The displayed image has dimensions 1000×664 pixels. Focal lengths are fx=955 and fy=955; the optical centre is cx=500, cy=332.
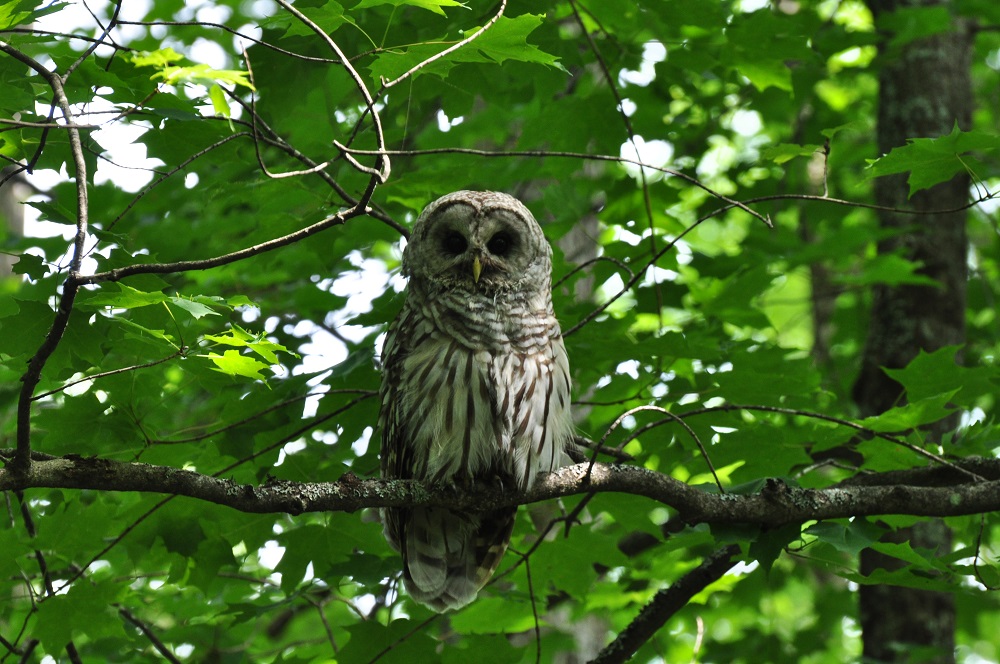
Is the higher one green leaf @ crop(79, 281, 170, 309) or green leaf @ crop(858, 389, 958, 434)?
green leaf @ crop(79, 281, 170, 309)

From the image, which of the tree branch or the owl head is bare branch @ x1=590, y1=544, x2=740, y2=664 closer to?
the tree branch

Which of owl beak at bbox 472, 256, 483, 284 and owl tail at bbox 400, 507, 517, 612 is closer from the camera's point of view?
owl beak at bbox 472, 256, 483, 284

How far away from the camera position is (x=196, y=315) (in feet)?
7.08

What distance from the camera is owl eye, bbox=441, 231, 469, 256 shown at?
3.60 meters

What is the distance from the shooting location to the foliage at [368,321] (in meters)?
2.69

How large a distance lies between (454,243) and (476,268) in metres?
0.21

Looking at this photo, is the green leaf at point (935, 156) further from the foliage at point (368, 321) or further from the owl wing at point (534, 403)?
the owl wing at point (534, 403)

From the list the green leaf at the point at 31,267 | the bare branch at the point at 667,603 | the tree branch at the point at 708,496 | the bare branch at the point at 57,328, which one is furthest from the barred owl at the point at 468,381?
the bare branch at the point at 57,328

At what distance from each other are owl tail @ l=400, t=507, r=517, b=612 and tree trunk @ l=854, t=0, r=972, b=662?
2.28 m

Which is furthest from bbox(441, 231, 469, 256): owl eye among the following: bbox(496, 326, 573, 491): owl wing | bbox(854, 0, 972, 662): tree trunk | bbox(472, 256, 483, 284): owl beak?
bbox(854, 0, 972, 662): tree trunk

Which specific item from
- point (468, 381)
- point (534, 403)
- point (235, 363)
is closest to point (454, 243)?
point (468, 381)

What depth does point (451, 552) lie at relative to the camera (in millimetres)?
3732

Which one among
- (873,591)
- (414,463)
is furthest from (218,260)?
(873,591)

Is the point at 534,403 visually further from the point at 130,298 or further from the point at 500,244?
the point at 130,298
